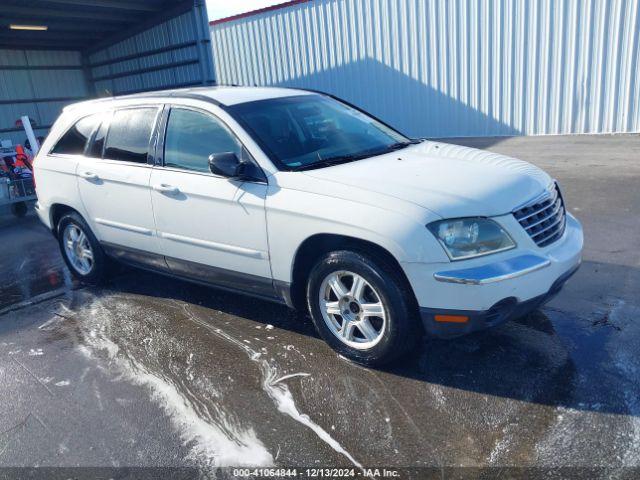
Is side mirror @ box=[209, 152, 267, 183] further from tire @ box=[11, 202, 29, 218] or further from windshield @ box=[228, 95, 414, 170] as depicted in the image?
tire @ box=[11, 202, 29, 218]

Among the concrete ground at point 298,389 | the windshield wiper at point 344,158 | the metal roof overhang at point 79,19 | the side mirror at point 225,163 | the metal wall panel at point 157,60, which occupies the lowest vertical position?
the concrete ground at point 298,389

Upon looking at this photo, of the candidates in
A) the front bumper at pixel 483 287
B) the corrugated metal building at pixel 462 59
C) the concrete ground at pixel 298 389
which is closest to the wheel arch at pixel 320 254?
the front bumper at pixel 483 287

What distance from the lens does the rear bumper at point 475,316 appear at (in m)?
3.12

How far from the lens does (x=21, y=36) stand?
14125 millimetres

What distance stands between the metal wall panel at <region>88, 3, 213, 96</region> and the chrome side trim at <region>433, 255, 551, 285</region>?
10531mm

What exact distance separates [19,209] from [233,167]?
7.35m

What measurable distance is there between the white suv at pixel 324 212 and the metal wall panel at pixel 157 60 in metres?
7.99

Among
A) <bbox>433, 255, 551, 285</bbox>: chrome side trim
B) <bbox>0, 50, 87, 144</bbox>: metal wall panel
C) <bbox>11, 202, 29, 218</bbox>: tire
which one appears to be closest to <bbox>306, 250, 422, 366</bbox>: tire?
<bbox>433, 255, 551, 285</bbox>: chrome side trim

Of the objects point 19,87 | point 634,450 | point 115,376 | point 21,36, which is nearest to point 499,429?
point 634,450

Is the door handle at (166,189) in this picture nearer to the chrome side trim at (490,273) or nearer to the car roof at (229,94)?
the car roof at (229,94)

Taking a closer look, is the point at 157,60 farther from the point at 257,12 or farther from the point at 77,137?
the point at 77,137

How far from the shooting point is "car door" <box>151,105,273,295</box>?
3.86m

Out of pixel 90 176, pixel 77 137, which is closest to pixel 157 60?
pixel 77 137

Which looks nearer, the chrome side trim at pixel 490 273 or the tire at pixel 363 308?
the chrome side trim at pixel 490 273
